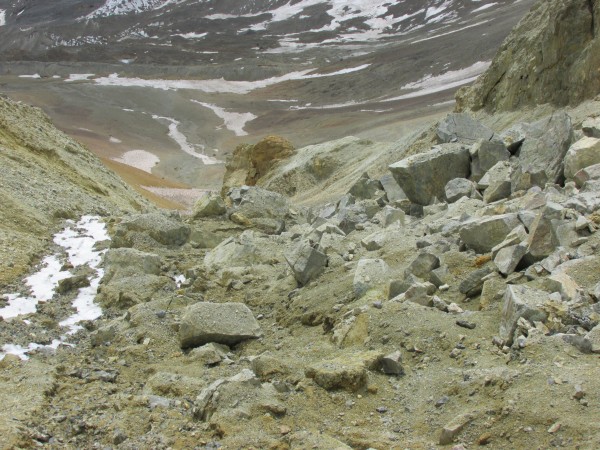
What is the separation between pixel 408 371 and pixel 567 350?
1.37 m

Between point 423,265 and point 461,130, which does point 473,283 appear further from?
point 461,130

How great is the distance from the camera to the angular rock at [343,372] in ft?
18.7

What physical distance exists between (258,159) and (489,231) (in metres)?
22.0

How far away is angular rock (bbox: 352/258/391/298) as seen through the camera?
7.79 meters

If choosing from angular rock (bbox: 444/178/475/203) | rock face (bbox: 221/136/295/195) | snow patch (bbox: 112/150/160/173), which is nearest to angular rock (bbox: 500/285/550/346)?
angular rock (bbox: 444/178/475/203)

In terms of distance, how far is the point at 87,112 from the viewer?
2894 inches

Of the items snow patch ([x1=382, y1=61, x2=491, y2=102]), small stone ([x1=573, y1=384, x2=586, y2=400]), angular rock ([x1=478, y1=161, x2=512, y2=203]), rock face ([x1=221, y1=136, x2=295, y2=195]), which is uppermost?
small stone ([x1=573, y1=384, x2=586, y2=400])

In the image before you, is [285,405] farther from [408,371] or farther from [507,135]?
[507,135]

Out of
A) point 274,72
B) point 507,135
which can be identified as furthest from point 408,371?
point 274,72

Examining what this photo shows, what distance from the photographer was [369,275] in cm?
796

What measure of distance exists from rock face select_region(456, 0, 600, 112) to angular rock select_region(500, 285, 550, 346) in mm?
10799

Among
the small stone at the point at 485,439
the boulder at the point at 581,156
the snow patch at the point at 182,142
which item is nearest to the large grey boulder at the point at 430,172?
the boulder at the point at 581,156

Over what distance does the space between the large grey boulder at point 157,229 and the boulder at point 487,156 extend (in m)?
5.43

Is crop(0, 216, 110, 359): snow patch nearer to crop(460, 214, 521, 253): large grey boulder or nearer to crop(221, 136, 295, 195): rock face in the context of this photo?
crop(460, 214, 521, 253): large grey boulder
